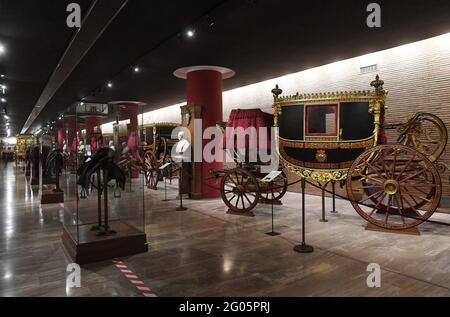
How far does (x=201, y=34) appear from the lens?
580cm

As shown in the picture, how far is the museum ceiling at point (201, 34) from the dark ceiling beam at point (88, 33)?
22 millimetres

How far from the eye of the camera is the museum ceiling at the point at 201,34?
4.73 m

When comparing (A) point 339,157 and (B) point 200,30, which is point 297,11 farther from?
(A) point 339,157

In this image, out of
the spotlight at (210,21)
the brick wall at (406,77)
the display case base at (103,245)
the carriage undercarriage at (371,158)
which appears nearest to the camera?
the display case base at (103,245)

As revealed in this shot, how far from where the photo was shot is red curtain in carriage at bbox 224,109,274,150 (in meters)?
5.79

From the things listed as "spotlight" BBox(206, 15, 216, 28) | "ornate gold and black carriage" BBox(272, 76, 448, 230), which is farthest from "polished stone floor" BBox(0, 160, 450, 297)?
"spotlight" BBox(206, 15, 216, 28)

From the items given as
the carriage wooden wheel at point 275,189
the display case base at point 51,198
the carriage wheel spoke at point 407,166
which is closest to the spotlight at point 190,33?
the carriage wooden wheel at point 275,189

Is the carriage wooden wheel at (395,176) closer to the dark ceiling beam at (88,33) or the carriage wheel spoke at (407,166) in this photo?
the carriage wheel spoke at (407,166)

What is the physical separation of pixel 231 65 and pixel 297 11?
320 centimetres

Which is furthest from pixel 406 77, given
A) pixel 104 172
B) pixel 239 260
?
pixel 104 172

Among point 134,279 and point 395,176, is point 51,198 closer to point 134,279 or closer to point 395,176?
point 134,279

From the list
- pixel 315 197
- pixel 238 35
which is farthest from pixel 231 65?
pixel 315 197

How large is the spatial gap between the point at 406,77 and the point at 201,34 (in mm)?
4426

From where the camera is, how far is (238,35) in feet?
19.2
